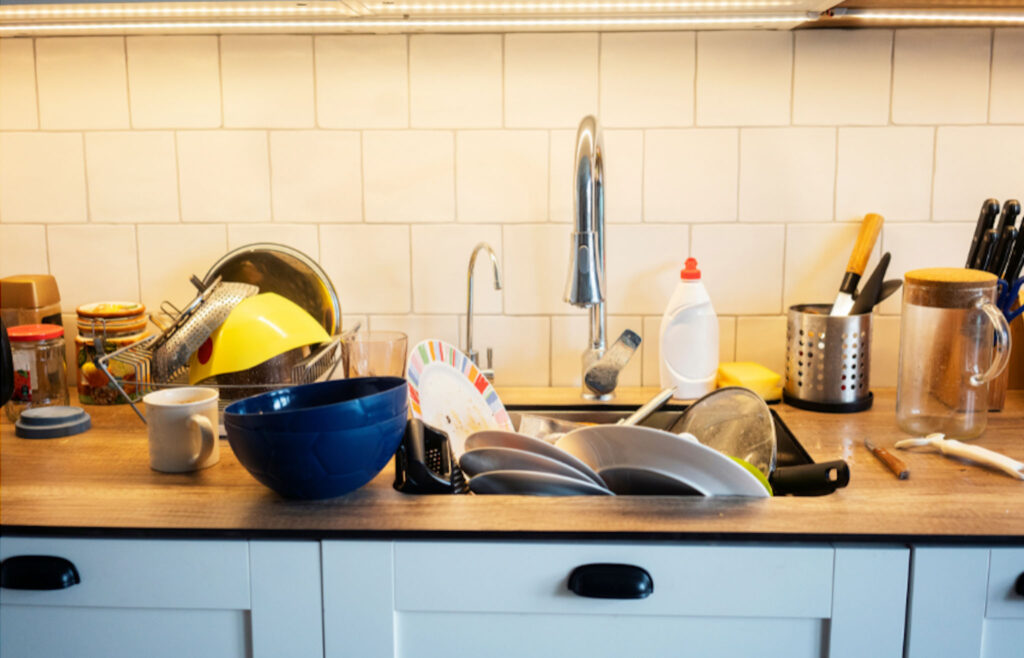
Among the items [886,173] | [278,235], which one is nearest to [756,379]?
[886,173]

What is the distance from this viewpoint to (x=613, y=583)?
0.98 meters

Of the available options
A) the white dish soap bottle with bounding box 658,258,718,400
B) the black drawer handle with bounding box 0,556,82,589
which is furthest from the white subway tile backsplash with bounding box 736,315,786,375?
the black drawer handle with bounding box 0,556,82,589

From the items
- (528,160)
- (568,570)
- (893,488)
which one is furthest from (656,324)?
(568,570)

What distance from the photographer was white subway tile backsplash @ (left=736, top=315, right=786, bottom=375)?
1.60 meters

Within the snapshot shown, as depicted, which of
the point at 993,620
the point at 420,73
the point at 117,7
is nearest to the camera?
the point at 993,620

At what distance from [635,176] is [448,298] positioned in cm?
39

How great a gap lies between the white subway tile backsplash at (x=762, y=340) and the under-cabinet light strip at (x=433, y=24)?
0.51 meters

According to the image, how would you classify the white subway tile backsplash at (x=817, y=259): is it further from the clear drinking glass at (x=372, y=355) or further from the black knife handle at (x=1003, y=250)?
the clear drinking glass at (x=372, y=355)

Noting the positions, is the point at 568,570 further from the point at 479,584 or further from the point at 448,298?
the point at 448,298

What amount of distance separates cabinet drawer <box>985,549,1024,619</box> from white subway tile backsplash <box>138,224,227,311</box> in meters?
1.29

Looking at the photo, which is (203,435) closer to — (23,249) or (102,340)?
(102,340)

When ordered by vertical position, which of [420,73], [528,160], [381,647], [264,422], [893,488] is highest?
[420,73]

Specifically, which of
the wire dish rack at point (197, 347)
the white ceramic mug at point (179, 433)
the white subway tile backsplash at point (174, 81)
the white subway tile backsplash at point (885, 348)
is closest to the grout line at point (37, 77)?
the white subway tile backsplash at point (174, 81)

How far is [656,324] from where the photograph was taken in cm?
161
